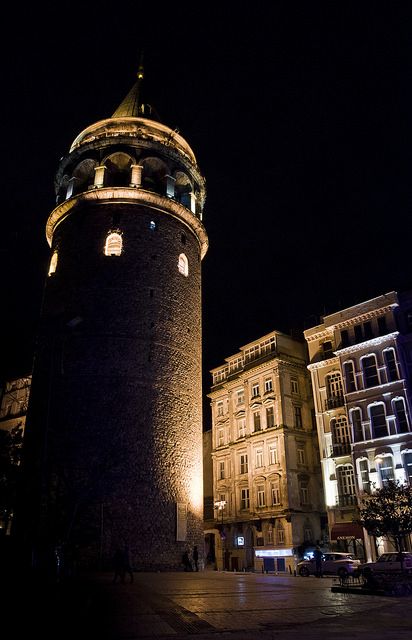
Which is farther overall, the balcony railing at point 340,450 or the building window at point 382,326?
the balcony railing at point 340,450

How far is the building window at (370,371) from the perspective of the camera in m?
35.6

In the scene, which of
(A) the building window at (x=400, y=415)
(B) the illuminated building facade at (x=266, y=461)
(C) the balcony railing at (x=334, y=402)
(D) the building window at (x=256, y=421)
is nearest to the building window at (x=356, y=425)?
(C) the balcony railing at (x=334, y=402)

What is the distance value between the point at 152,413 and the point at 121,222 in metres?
11.2

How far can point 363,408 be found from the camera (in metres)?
35.5

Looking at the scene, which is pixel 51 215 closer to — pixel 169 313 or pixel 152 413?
pixel 169 313

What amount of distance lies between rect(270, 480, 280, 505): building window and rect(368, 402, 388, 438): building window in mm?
8906

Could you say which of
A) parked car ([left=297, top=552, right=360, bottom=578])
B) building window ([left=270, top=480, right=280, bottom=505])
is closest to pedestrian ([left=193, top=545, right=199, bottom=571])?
parked car ([left=297, top=552, right=360, bottom=578])

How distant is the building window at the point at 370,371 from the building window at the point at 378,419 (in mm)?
1506

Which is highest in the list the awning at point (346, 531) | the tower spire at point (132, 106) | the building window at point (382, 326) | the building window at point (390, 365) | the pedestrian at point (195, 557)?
the tower spire at point (132, 106)

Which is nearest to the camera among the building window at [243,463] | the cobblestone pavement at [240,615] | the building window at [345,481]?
the cobblestone pavement at [240,615]

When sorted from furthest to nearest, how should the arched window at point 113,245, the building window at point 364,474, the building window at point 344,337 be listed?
the building window at point 344,337, the building window at point 364,474, the arched window at point 113,245

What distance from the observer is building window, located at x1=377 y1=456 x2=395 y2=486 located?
32.7 metres

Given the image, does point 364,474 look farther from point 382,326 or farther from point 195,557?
point 195,557

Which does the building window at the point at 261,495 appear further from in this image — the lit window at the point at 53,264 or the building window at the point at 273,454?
the lit window at the point at 53,264
